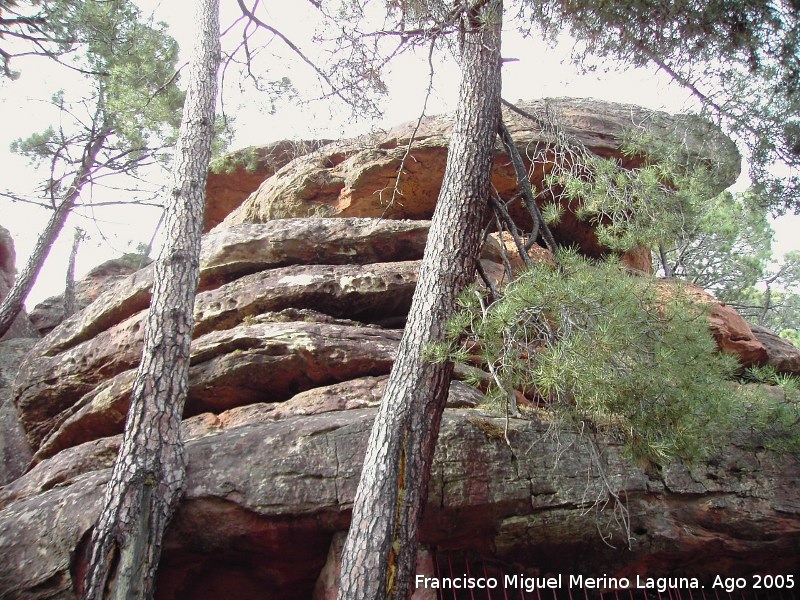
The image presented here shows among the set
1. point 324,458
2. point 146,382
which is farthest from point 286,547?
point 146,382

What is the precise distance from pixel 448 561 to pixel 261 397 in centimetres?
230

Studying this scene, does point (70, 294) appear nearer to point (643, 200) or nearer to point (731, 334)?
point (643, 200)

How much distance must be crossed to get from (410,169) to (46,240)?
5.62 metres

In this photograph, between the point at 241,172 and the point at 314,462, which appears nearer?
the point at 314,462

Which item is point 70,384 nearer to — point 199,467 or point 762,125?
point 199,467

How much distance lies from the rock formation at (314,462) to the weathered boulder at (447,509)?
2 cm

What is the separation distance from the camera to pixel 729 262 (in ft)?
42.0

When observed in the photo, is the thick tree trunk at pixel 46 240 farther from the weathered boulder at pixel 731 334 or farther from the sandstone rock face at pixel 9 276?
the weathered boulder at pixel 731 334

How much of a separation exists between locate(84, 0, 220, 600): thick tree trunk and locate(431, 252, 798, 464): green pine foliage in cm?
203

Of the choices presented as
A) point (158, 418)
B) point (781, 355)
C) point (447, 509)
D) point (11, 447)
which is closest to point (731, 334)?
point (781, 355)

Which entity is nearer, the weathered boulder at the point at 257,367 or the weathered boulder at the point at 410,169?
the weathered boulder at the point at 257,367

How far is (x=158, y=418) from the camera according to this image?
14.7ft

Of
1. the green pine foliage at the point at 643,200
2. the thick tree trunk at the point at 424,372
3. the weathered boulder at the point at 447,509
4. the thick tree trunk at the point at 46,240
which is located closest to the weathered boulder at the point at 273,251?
the thick tree trunk at the point at 46,240

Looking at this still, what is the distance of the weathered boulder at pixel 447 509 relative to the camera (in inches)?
183
